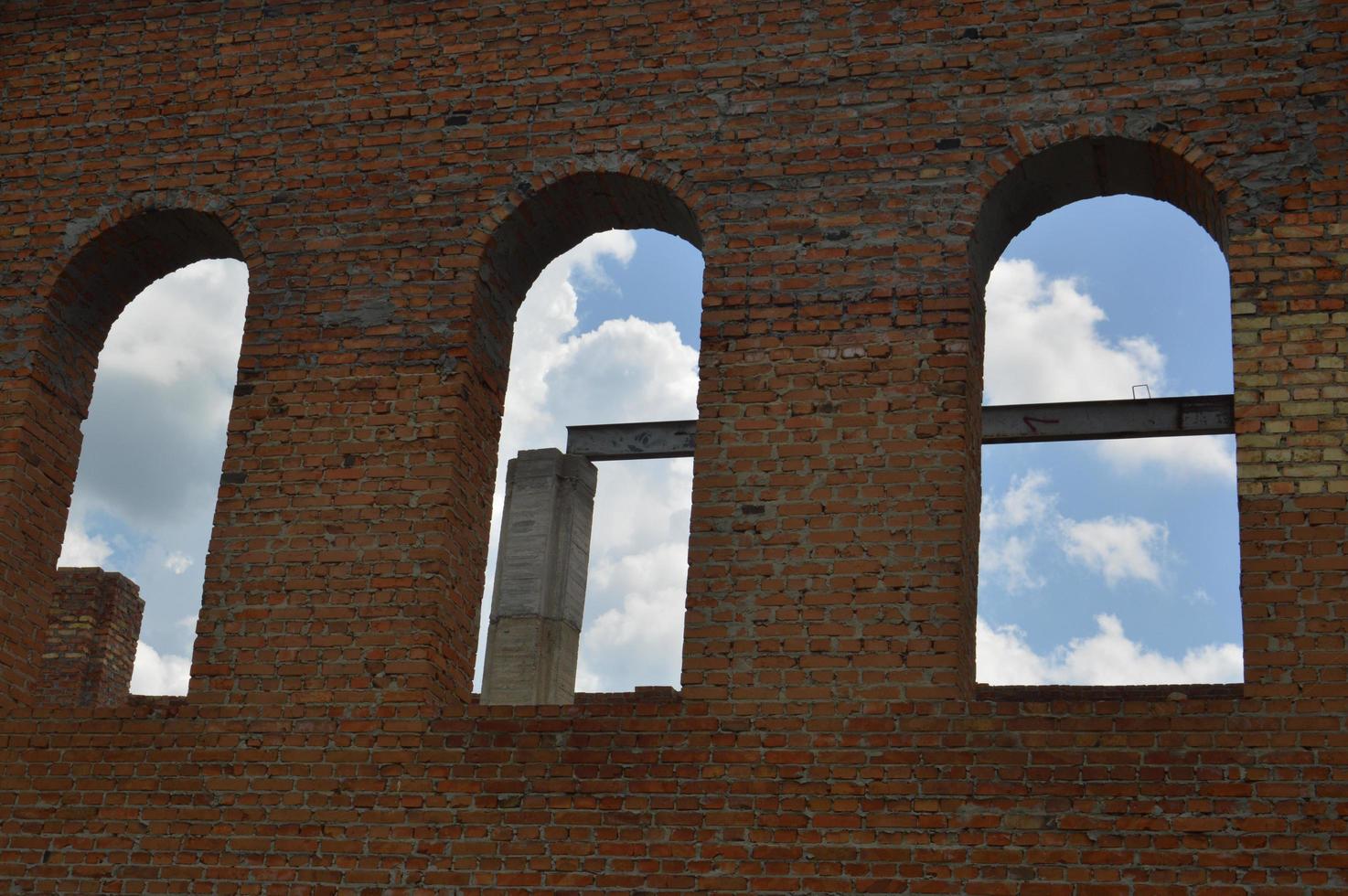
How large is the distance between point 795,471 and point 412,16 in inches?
130

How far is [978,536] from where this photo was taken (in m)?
7.52

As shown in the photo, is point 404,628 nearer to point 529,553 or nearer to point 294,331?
point 294,331

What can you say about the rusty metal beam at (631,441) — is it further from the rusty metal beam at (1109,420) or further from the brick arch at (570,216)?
the brick arch at (570,216)

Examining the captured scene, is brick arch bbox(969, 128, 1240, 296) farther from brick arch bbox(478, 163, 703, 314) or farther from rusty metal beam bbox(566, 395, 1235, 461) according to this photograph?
rusty metal beam bbox(566, 395, 1235, 461)

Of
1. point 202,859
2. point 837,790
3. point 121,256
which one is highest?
point 121,256

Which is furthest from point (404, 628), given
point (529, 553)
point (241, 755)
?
point (529, 553)

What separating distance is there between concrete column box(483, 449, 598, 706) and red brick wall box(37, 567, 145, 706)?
10.7 ft

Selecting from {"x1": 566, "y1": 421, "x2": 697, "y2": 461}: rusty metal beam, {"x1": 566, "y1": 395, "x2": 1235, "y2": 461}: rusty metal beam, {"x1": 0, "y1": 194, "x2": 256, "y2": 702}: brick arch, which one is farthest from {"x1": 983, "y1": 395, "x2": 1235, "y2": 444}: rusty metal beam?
{"x1": 0, "y1": 194, "x2": 256, "y2": 702}: brick arch

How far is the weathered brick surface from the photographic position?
6.63 m

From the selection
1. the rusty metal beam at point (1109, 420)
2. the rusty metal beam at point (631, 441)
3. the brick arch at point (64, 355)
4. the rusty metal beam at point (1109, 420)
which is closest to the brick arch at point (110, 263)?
the brick arch at point (64, 355)

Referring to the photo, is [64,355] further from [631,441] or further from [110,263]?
[631,441]

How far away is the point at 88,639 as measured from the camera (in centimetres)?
1388

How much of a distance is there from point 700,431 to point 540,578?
228 inches

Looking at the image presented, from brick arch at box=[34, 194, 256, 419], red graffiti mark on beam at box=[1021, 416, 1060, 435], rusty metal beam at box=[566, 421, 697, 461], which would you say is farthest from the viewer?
rusty metal beam at box=[566, 421, 697, 461]
